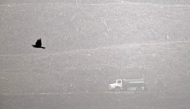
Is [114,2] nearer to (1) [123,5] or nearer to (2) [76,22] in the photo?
(1) [123,5]

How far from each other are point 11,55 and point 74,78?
9.44 ft

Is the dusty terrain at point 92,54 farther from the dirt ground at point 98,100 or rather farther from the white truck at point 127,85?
the white truck at point 127,85

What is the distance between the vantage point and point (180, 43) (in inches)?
623

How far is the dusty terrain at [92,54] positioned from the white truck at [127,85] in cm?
21

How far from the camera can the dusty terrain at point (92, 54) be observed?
13812 millimetres

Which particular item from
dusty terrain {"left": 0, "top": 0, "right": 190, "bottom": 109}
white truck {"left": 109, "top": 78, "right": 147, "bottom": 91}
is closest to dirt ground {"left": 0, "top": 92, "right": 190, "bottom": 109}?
dusty terrain {"left": 0, "top": 0, "right": 190, "bottom": 109}

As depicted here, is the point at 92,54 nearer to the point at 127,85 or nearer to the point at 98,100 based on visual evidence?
the point at 127,85

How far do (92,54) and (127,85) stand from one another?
221 cm

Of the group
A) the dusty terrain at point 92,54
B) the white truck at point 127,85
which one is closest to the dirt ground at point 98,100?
the dusty terrain at point 92,54

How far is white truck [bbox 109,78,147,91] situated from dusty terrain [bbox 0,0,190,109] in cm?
21

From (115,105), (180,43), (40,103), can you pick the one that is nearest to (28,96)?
(40,103)

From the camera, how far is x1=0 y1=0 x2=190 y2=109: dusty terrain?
13.8m

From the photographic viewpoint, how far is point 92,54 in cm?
1536

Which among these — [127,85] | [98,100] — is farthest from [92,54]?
[98,100]
